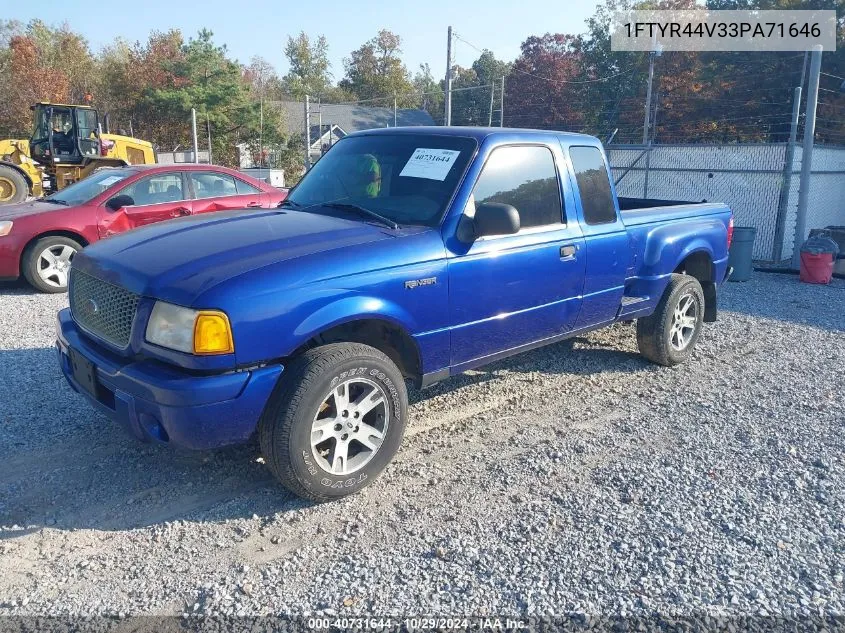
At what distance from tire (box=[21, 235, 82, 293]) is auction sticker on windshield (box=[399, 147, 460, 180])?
5.52 m

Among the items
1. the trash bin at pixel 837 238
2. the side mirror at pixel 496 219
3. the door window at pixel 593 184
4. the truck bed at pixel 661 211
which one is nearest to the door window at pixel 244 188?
the truck bed at pixel 661 211

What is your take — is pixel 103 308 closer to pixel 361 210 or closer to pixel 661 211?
pixel 361 210

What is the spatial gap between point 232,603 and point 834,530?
295cm

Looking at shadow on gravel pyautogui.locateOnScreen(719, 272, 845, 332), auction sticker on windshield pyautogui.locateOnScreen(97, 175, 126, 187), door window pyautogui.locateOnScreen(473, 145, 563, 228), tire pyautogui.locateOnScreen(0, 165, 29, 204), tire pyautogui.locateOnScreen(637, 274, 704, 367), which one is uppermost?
door window pyautogui.locateOnScreen(473, 145, 563, 228)

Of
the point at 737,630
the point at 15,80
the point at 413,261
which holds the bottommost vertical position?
the point at 737,630

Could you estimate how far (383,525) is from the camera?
3.40 metres

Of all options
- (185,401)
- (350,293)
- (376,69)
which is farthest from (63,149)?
(376,69)

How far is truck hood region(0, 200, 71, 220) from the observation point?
8.08 m

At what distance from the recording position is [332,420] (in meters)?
3.49

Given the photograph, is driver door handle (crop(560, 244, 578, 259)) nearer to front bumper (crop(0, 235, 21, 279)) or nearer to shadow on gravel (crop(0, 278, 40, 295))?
front bumper (crop(0, 235, 21, 279))

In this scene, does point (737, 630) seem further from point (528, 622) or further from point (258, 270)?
point (258, 270)

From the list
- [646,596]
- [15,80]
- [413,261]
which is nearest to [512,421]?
[413,261]

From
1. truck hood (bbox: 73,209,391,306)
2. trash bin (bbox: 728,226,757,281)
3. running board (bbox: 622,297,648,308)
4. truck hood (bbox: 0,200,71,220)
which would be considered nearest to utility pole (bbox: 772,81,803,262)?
trash bin (bbox: 728,226,757,281)

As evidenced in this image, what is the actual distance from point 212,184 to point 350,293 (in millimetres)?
6371
